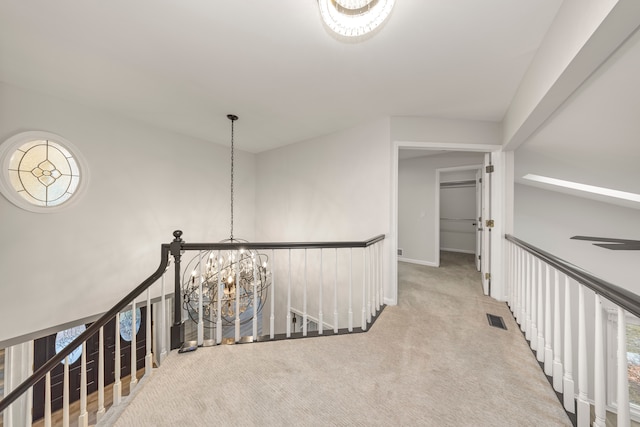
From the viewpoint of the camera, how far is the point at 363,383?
5.02 ft

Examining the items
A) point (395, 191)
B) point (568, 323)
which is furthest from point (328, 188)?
point (568, 323)

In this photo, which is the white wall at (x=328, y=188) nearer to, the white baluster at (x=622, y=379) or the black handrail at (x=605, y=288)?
the black handrail at (x=605, y=288)

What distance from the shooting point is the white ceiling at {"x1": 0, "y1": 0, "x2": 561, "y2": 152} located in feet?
4.66

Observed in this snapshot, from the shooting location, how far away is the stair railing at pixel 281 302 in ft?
4.16

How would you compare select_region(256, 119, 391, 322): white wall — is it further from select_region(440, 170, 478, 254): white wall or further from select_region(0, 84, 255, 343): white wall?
select_region(440, 170, 478, 254): white wall

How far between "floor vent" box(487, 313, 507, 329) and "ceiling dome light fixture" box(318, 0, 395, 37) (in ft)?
9.34

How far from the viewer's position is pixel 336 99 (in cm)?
250

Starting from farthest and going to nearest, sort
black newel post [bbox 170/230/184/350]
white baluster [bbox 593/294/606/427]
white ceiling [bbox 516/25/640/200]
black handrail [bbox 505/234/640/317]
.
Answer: black newel post [bbox 170/230/184/350], white ceiling [bbox 516/25/640/200], white baluster [bbox 593/294/606/427], black handrail [bbox 505/234/640/317]

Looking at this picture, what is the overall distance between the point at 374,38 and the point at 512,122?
185cm

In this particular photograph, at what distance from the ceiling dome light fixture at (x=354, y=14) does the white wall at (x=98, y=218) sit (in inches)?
131

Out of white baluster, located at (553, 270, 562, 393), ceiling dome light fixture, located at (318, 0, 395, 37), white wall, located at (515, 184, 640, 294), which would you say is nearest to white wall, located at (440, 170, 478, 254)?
white wall, located at (515, 184, 640, 294)

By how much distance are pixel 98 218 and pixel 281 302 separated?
314cm

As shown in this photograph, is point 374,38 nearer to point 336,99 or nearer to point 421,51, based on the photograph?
point 421,51

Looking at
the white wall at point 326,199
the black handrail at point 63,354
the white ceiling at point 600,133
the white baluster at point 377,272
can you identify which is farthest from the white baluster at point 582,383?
the black handrail at point 63,354
